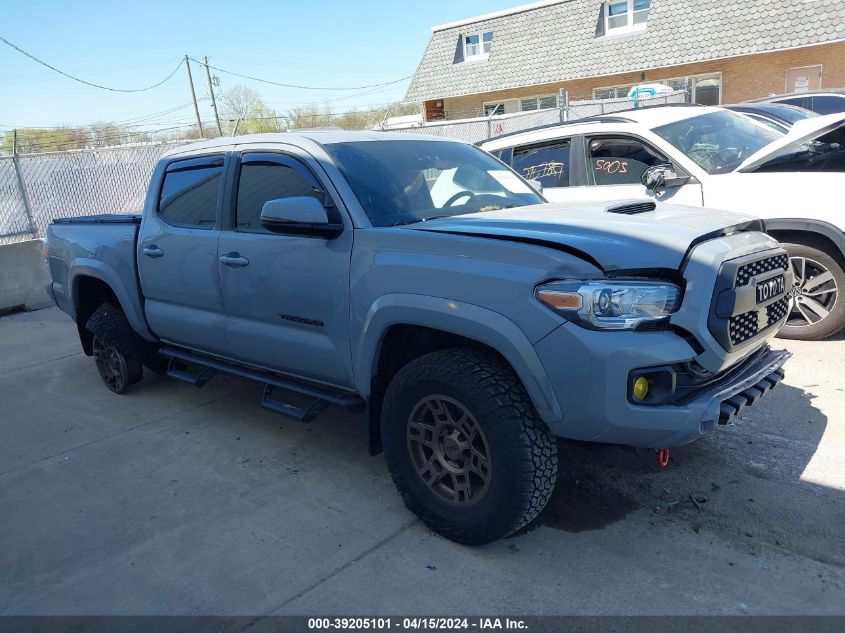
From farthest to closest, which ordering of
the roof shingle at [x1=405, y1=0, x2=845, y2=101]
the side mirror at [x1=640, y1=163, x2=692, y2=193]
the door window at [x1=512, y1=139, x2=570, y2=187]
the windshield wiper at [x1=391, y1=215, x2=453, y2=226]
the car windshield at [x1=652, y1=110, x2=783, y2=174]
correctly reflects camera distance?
the roof shingle at [x1=405, y1=0, x2=845, y2=101] < the door window at [x1=512, y1=139, x2=570, y2=187] < the car windshield at [x1=652, y1=110, x2=783, y2=174] < the side mirror at [x1=640, y1=163, x2=692, y2=193] < the windshield wiper at [x1=391, y1=215, x2=453, y2=226]

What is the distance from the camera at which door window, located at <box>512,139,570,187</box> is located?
6562mm

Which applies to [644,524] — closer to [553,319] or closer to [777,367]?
[777,367]

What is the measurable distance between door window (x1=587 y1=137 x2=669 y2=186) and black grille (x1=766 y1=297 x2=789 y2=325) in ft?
9.37

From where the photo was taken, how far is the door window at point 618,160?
6078 mm

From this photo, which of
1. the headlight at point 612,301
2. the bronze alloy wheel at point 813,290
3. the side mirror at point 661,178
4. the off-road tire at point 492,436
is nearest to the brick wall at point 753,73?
the side mirror at point 661,178

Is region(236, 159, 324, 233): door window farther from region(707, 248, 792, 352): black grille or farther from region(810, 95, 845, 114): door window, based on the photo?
region(810, 95, 845, 114): door window

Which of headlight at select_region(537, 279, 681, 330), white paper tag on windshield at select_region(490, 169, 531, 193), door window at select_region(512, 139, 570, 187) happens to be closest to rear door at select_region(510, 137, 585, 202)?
door window at select_region(512, 139, 570, 187)

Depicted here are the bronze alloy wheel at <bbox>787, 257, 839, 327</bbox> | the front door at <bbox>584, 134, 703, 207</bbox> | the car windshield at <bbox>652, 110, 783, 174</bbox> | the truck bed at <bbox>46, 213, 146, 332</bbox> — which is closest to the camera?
the truck bed at <bbox>46, 213, 146, 332</bbox>

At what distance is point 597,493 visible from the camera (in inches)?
142

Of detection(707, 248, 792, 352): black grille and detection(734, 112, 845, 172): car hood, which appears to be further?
detection(734, 112, 845, 172): car hood

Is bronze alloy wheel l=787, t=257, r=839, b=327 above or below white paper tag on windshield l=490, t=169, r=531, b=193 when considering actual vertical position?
below

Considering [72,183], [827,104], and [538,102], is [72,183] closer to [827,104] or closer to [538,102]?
[827,104]

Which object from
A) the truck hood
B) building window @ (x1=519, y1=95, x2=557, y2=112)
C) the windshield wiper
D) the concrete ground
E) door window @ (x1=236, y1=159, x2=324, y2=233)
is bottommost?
the concrete ground

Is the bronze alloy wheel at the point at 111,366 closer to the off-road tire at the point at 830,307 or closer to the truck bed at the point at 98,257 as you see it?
the truck bed at the point at 98,257
